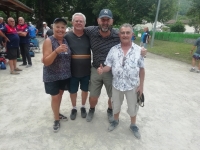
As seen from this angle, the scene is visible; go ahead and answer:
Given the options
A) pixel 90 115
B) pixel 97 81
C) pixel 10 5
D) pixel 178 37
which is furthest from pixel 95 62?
pixel 178 37

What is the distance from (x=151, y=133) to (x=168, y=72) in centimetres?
506

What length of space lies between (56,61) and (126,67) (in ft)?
3.55

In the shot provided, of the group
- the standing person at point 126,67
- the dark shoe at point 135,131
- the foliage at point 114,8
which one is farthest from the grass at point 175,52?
the standing person at point 126,67

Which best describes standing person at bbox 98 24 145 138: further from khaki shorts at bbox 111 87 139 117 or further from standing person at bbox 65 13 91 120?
standing person at bbox 65 13 91 120

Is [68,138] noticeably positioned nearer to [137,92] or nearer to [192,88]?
[137,92]

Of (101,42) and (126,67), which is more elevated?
(101,42)

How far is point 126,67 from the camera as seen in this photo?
277 cm

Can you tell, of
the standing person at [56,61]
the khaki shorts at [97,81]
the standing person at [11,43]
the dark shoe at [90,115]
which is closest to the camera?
the standing person at [56,61]

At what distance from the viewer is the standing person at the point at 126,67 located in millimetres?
2756

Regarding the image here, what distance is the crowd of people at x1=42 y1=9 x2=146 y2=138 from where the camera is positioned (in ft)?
9.09

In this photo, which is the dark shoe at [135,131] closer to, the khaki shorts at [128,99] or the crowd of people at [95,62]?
the crowd of people at [95,62]

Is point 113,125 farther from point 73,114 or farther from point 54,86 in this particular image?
point 54,86

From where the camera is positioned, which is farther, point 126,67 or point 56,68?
point 56,68

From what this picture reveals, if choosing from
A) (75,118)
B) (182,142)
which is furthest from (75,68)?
(182,142)
